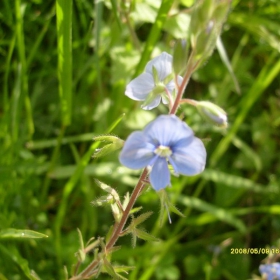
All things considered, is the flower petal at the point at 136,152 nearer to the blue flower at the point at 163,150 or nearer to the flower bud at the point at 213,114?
the blue flower at the point at 163,150

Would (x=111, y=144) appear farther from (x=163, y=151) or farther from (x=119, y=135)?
(x=119, y=135)

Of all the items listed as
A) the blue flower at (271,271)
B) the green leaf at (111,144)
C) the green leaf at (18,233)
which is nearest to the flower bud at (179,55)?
the green leaf at (111,144)

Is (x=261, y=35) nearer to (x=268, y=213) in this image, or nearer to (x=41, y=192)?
(x=268, y=213)

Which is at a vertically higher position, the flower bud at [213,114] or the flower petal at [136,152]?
the flower bud at [213,114]

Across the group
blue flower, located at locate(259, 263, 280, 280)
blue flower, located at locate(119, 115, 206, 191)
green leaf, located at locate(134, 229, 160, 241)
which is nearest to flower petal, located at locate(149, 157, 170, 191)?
blue flower, located at locate(119, 115, 206, 191)

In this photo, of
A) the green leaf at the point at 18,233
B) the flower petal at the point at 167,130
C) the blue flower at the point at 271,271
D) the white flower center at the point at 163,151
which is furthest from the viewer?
the blue flower at the point at 271,271

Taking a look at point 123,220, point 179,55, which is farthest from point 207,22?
point 123,220

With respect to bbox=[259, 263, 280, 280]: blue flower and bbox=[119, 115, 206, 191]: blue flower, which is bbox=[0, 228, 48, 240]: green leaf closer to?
bbox=[119, 115, 206, 191]: blue flower

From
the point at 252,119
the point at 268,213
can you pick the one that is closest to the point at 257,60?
the point at 252,119
